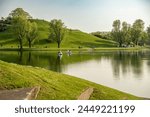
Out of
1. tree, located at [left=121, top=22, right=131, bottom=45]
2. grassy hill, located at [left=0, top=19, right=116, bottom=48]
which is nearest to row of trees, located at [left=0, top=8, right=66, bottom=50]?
grassy hill, located at [left=0, top=19, right=116, bottom=48]

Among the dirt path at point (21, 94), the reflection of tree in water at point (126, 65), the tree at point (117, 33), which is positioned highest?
the tree at point (117, 33)

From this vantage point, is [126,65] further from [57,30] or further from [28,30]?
[57,30]

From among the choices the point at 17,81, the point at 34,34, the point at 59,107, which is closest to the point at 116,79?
the point at 17,81

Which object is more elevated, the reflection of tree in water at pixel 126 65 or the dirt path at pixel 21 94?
the dirt path at pixel 21 94

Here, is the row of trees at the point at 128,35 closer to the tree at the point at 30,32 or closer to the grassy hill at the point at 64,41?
the grassy hill at the point at 64,41

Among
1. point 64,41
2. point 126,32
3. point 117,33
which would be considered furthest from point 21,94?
point 64,41

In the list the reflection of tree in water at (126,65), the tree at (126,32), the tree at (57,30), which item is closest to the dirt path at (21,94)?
the reflection of tree in water at (126,65)

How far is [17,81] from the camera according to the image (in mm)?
12219

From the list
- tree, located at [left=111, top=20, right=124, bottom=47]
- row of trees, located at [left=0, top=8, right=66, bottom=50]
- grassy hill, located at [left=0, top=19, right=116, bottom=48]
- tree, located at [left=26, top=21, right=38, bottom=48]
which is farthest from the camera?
grassy hill, located at [left=0, top=19, right=116, bottom=48]

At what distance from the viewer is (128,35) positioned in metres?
110

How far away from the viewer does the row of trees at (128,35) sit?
104319 mm

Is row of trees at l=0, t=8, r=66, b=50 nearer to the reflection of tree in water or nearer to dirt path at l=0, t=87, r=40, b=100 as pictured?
the reflection of tree in water

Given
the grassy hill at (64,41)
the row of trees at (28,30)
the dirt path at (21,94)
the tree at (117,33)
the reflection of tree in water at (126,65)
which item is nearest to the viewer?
the dirt path at (21,94)

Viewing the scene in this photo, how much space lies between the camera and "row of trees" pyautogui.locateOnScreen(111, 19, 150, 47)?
342ft
